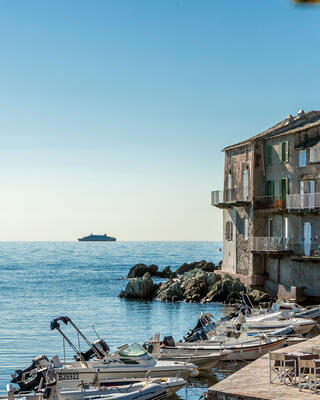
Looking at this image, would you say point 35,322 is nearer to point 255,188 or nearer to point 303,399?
point 255,188

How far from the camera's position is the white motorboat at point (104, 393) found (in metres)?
15.8

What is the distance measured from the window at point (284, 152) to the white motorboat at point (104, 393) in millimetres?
29783

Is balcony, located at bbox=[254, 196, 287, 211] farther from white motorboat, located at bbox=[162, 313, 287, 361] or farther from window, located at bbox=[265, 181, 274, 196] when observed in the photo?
white motorboat, located at bbox=[162, 313, 287, 361]

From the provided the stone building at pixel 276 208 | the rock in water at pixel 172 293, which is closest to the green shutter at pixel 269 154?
the stone building at pixel 276 208

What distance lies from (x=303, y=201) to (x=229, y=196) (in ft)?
31.6

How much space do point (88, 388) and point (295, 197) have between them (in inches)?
1111

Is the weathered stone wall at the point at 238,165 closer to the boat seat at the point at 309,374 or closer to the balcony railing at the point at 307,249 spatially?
the balcony railing at the point at 307,249

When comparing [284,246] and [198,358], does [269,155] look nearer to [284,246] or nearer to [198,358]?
[284,246]

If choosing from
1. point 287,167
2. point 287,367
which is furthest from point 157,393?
point 287,167

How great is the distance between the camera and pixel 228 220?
51031 millimetres

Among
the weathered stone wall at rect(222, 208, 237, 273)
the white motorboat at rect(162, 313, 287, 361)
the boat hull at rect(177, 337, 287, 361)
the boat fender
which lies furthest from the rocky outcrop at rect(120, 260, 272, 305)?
the boat fender

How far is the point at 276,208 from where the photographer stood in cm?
4366

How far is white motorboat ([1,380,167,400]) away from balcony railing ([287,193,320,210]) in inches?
1007

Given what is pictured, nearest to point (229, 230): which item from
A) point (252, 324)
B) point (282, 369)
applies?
point (252, 324)
